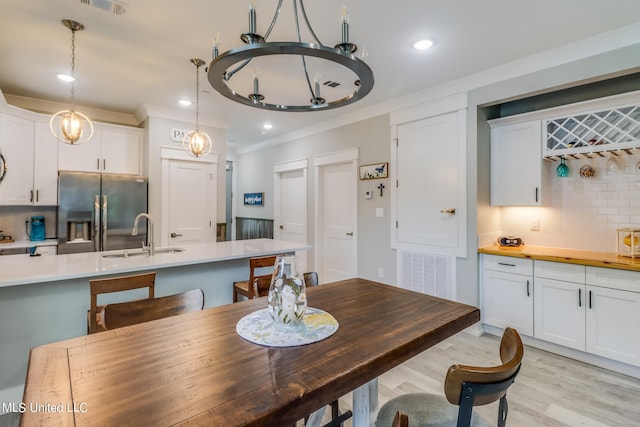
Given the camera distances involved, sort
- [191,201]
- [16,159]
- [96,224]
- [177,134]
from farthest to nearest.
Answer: [191,201] → [177,134] → [96,224] → [16,159]

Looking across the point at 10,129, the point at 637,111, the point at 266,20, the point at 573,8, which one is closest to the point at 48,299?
the point at 266,20

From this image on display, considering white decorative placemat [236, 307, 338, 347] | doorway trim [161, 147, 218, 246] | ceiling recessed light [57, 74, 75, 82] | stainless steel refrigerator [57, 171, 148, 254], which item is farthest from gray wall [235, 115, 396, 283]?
ceiling recessed light [57, 74, 75, 82]

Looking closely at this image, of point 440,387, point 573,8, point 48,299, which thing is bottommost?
point 440,387

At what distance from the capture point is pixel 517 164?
3.19 meters

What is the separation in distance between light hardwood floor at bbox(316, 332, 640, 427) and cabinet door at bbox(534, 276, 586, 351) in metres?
0.19

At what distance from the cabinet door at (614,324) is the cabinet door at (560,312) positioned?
0.06 meters

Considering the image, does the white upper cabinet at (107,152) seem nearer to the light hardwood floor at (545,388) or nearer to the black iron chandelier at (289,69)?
the black iron chandelier at (289,69)

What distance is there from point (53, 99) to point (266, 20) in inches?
135

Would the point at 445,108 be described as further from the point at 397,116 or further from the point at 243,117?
the point at 243,117

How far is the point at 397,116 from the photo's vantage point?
3.84 metres

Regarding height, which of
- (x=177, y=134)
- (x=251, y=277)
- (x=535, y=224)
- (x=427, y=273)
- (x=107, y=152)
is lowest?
(x=427, y=273)

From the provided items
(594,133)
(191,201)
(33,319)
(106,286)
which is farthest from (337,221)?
(33,319)

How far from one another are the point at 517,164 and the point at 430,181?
858 millimetres

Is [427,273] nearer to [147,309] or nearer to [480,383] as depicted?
[480,383]
